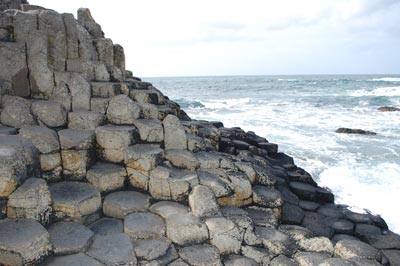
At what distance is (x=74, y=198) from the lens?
4949 millimetres

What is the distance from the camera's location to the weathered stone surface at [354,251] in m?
4.99

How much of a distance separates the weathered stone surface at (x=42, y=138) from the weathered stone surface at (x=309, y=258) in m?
4.09

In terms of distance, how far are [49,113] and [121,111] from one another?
1.26 m

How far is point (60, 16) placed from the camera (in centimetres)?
646

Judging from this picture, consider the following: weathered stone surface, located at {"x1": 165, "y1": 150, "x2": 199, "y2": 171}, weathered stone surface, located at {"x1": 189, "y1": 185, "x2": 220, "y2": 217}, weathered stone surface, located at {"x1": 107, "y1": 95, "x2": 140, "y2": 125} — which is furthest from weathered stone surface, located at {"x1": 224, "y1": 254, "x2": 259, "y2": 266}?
weathered stone surface, located at {"x1": 107, "y1": 95, "x2": 140, "y2": 125}

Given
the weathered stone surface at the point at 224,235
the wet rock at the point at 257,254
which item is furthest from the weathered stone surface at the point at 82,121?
the wet rock at the point at 257,254

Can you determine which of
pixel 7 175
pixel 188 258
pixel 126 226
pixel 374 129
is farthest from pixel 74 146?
pixel 374 129

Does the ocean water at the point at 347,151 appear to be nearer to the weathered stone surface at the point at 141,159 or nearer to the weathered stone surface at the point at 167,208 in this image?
the weathered stone surface at the point at 167,208

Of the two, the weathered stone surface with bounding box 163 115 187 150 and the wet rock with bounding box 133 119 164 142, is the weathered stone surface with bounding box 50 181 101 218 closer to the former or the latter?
the wet rock with bounding box 133 119 164 142

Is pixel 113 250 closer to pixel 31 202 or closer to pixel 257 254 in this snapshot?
pixel 31 202

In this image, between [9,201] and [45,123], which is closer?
[9,201]

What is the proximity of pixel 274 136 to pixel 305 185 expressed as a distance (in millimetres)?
8509

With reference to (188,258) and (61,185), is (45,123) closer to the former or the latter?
(61,185)

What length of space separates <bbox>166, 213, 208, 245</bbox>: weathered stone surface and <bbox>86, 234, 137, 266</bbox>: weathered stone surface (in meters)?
0.62
